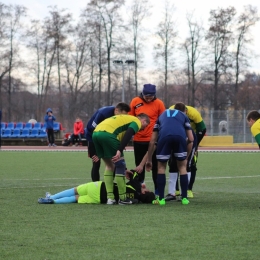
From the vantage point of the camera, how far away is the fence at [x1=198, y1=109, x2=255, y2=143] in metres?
45.7

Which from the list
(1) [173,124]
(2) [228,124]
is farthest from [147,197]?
(2) [228,124]

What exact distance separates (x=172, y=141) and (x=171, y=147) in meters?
0.14

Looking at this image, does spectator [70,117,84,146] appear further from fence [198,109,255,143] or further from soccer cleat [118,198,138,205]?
soccer cleat [118,198,138,205]

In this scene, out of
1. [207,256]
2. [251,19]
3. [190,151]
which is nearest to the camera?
[207,256]

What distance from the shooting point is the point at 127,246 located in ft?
23.4

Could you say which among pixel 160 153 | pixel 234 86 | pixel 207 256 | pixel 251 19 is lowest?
pixel 207 256

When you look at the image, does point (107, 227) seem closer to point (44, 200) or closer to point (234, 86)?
point (44, 200)

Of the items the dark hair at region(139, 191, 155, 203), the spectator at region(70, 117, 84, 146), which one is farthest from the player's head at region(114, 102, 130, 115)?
the spectator at region(70, 117, 84, 146)

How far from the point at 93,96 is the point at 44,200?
177 feet

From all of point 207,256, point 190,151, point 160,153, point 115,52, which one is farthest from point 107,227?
point 115,52

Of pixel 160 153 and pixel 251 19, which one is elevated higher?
pixel 251 19

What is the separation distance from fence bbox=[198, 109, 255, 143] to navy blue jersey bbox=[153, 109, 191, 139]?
1368 inches

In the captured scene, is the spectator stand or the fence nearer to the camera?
the fence

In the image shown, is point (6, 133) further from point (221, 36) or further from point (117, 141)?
point (117, 141)
